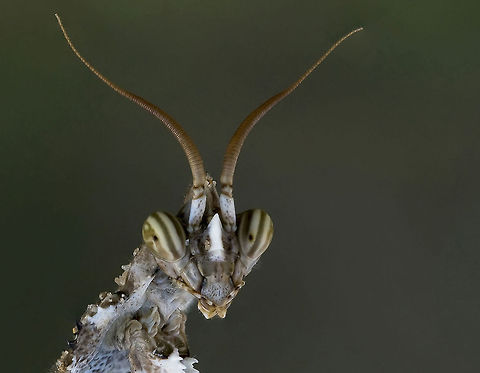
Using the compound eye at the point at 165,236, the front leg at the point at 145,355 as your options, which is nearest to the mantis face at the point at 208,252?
the compound eye at the point at 165,236

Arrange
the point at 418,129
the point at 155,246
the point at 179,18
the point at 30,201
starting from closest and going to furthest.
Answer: the point at 155,246 < the point at 30,201 < the point at 179,18 < the point at 418,129

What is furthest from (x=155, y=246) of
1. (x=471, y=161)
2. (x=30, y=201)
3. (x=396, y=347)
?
(x=471, y=161)

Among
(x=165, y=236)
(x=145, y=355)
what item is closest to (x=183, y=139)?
(x=165, y=236)

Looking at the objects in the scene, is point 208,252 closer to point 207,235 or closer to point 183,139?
point 207,235

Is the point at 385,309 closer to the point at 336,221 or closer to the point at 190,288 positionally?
the point at 336,221

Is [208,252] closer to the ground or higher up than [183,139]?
closer to the ground

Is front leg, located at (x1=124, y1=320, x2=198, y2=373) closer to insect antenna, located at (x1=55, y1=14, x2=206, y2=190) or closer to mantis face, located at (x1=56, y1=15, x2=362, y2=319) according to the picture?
mantis face, located at (x1=56, y1=15, x2=362, y2=319)
